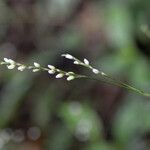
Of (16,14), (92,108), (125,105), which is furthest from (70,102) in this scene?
(16,14)

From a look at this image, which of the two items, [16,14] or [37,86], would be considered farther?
[16,14]

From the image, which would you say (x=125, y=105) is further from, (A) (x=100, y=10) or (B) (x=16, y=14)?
(B) (x=16, y=14)

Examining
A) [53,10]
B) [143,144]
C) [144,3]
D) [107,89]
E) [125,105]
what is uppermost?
[53,10]

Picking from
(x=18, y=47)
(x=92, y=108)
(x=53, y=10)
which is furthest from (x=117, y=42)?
(x=18, y=47)

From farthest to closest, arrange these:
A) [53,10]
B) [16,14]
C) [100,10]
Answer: [16,14]
[53,10]
[100,10]

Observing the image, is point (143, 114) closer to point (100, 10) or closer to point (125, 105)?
point (125, 105)

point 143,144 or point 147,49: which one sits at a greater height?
point 147,49

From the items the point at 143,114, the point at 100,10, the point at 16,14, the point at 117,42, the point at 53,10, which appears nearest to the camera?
the point at 143,114
